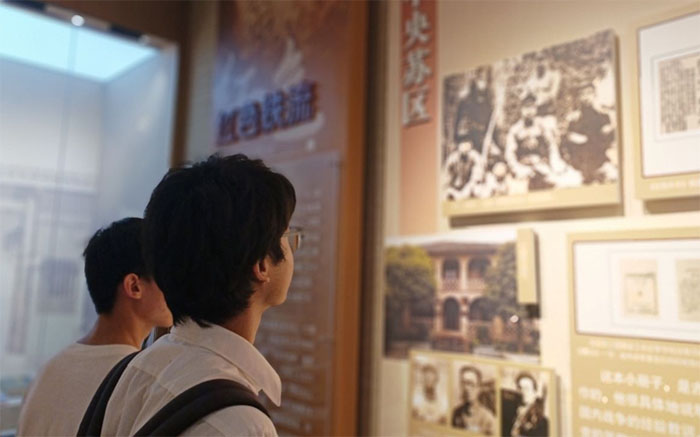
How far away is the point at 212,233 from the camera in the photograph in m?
0.92

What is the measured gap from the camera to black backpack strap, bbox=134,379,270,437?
0.79 metres

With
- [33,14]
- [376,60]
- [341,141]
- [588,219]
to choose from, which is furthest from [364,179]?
[33,14]

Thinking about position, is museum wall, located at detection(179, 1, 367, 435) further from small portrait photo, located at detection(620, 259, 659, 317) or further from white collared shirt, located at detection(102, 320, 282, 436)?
white collared shirt, located at detection(102, 320, 282, 436)

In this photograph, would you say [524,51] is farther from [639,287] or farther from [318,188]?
[318,188]

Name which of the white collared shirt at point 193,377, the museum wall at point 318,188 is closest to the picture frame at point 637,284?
the museum wall at point 318,188

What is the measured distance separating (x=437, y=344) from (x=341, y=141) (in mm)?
917

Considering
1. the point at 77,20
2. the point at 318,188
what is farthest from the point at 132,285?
the point at 77,20

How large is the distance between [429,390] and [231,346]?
4.33 ft

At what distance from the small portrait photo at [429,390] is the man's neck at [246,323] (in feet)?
3.94

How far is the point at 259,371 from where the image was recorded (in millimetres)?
941

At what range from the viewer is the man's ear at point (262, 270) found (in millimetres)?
966

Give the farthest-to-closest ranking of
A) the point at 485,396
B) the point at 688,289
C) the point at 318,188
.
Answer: the point at 318,188, the point at 485,396, the point at 688,289

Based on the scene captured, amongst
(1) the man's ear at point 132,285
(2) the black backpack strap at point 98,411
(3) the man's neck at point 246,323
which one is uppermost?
(1) the man's ear at point 132,285

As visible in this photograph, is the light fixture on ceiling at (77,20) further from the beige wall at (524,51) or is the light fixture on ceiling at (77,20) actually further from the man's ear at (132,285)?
the man's ear at (132,285)
